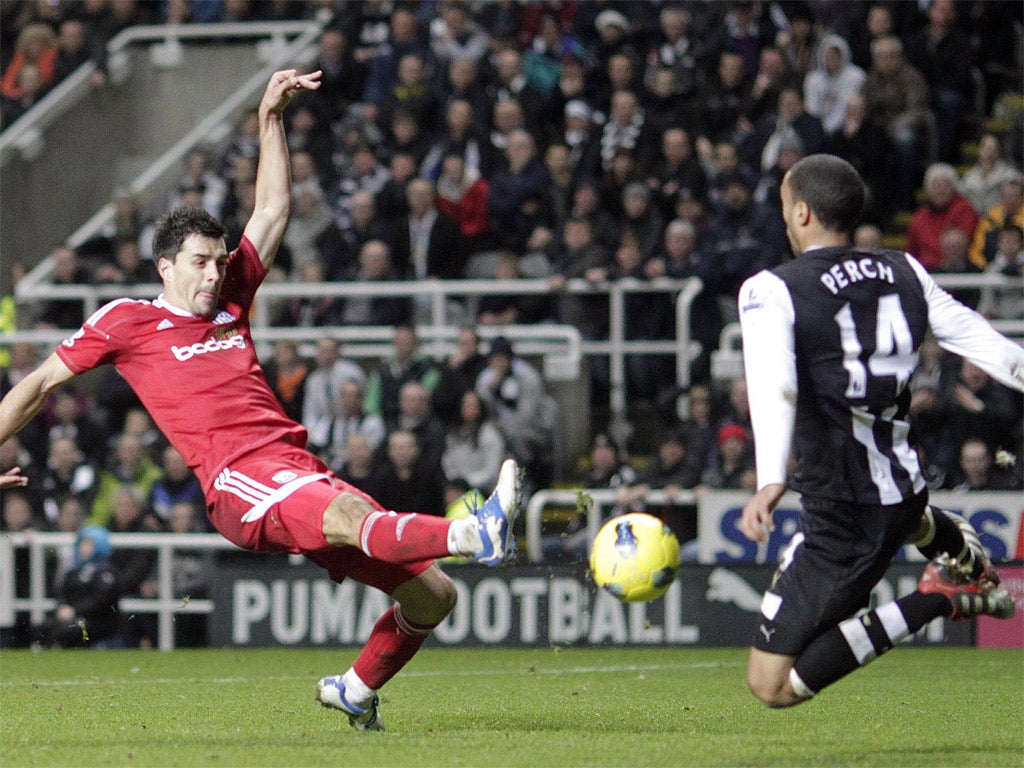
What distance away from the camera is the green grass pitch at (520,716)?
6555 millimetres

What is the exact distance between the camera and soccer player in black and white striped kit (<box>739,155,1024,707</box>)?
631 centimetres

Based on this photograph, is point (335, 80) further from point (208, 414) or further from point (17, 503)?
point (208, 414)

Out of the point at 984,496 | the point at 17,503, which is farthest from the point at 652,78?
the point at 17,503

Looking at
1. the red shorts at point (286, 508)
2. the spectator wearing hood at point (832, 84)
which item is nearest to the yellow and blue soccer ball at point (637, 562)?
the red shorts at point (286, 508)

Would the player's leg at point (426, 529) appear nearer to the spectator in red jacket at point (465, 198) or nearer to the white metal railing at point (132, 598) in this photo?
the white metal railing at point (132, 598)

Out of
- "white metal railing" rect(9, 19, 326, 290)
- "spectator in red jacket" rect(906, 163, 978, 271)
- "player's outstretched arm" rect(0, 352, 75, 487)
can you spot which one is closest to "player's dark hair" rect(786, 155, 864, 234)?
"player's outstretched arm" rect(0, 352, 75, 487)

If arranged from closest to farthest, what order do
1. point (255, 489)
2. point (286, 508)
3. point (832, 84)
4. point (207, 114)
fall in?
point (286, 508)
point (255, 489)
point (832, 84)
point (207, 114)

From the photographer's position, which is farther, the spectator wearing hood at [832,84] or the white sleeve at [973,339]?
the spectator wearing hood at [832,84]

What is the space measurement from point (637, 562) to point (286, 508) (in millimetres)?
1493

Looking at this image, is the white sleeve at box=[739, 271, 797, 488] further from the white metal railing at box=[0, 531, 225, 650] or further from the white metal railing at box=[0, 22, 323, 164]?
the white metal railing at box=[0, 22, 323, 164]

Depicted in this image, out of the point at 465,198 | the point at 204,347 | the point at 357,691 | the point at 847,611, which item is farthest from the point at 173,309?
the point at 465,198

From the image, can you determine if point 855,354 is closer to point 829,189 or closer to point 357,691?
point 829,189

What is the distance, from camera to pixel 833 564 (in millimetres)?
6332

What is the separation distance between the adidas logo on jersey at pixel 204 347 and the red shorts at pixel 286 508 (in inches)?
20.8
